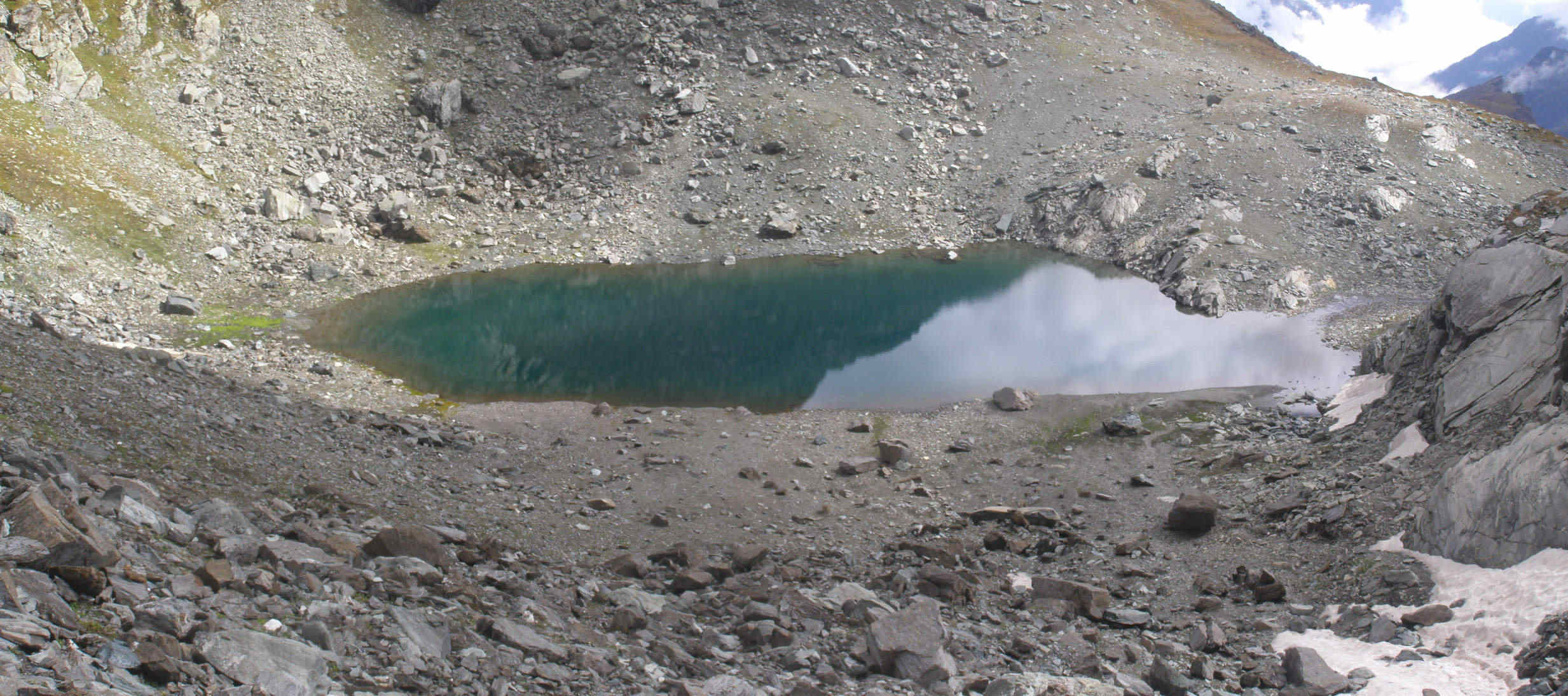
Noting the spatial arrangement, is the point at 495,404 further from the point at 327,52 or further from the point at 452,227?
the point at 327,52

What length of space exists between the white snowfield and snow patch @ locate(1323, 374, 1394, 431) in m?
10.7

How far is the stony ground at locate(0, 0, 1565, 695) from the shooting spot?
10.1 meters

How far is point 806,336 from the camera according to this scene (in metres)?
36.8

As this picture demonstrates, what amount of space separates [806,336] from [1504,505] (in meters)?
25.9

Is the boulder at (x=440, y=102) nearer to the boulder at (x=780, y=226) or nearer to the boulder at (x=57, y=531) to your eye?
the boulder at (x=780, y=226)

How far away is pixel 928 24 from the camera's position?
63688 mm

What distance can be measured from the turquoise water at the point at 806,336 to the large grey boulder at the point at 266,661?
2046 cm

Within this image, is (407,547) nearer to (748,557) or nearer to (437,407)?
(748,557)

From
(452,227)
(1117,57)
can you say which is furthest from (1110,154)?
(452,227)

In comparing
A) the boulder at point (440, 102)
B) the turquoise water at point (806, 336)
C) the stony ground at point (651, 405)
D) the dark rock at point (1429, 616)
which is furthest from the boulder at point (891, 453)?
the boulder at point (440, 102)

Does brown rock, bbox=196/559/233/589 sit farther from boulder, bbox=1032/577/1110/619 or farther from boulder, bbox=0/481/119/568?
boulder, bbox=1032/577/1110/619

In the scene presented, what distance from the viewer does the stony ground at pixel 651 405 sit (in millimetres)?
10055

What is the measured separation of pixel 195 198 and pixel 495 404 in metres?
22.1

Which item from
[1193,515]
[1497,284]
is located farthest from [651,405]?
[1497,284]
